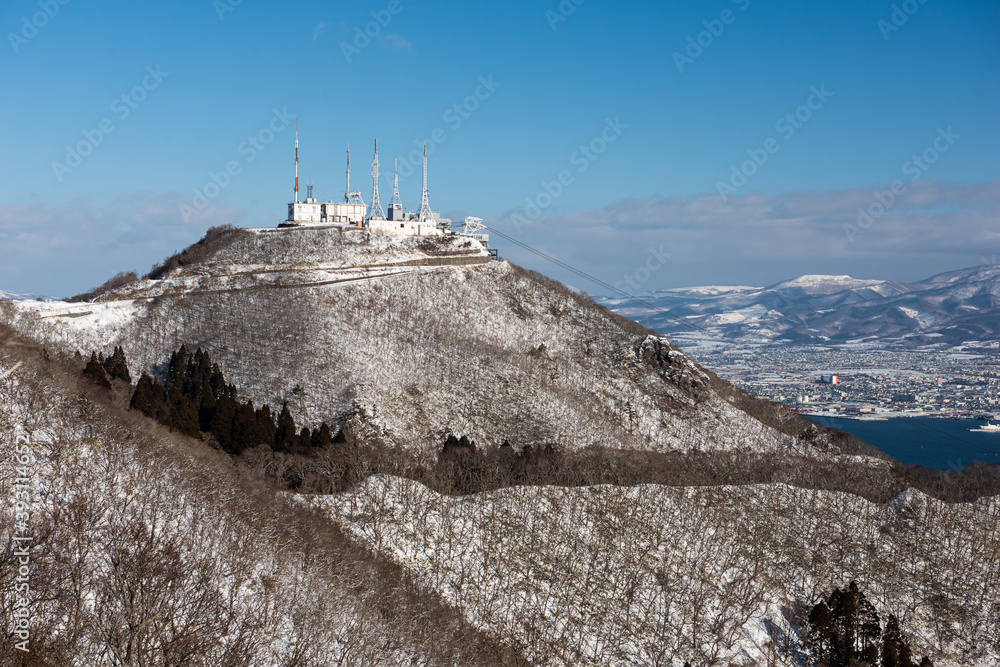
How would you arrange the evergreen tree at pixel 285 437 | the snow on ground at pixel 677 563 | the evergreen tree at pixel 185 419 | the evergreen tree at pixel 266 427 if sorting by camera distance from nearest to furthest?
the snow on ground at pixel 677 563 < the evergreen tree at pixel 185 419 < the evergreen tree at pixel 266 427 < the evergreen tree at pixel 285 437

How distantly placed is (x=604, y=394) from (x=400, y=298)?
25.8 metres

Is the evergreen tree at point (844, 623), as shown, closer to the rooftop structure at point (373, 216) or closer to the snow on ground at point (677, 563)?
the snow on ground at point (677, 563)

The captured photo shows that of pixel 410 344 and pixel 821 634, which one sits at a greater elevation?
pixel 410 344

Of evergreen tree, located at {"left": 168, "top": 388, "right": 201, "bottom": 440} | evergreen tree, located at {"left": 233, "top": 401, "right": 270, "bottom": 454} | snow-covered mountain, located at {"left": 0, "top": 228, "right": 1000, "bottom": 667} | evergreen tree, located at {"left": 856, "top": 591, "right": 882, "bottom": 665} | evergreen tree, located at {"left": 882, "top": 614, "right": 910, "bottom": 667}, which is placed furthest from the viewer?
evergreen tree, located at {"left": 233, "top": 401, "right": 270, "bottom": 454}

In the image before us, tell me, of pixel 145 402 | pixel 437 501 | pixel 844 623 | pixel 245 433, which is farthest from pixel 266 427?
pixel 844 623

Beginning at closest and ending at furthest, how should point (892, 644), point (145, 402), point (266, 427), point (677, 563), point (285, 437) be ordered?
point (892, 644) → point (677, 563) → point (145, 402) → point (266, 427) → point (285, 437)

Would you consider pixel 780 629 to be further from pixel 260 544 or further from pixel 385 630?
pixel 260 544

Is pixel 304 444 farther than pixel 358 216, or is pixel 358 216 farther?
pixel 358 216

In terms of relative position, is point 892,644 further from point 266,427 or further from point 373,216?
point 373,216

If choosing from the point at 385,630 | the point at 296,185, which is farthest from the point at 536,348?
the point at 385,630

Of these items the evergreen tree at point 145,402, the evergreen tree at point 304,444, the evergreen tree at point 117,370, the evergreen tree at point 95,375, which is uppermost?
the evergreen tree at point 117,370

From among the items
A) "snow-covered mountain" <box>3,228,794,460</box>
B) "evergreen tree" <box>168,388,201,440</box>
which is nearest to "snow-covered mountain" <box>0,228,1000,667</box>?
"snow-covered mountain" <box>3,228,794,460</box>

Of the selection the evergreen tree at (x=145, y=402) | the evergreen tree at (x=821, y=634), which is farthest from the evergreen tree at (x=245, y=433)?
the evergreen tree at (x=821, y=634)

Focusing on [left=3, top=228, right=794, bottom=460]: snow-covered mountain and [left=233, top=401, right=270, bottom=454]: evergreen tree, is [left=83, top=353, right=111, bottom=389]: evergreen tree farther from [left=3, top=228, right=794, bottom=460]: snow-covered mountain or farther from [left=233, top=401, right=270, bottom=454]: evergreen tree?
[left=3, top=228, right=794, bottom=460]: snow-covered mountain
